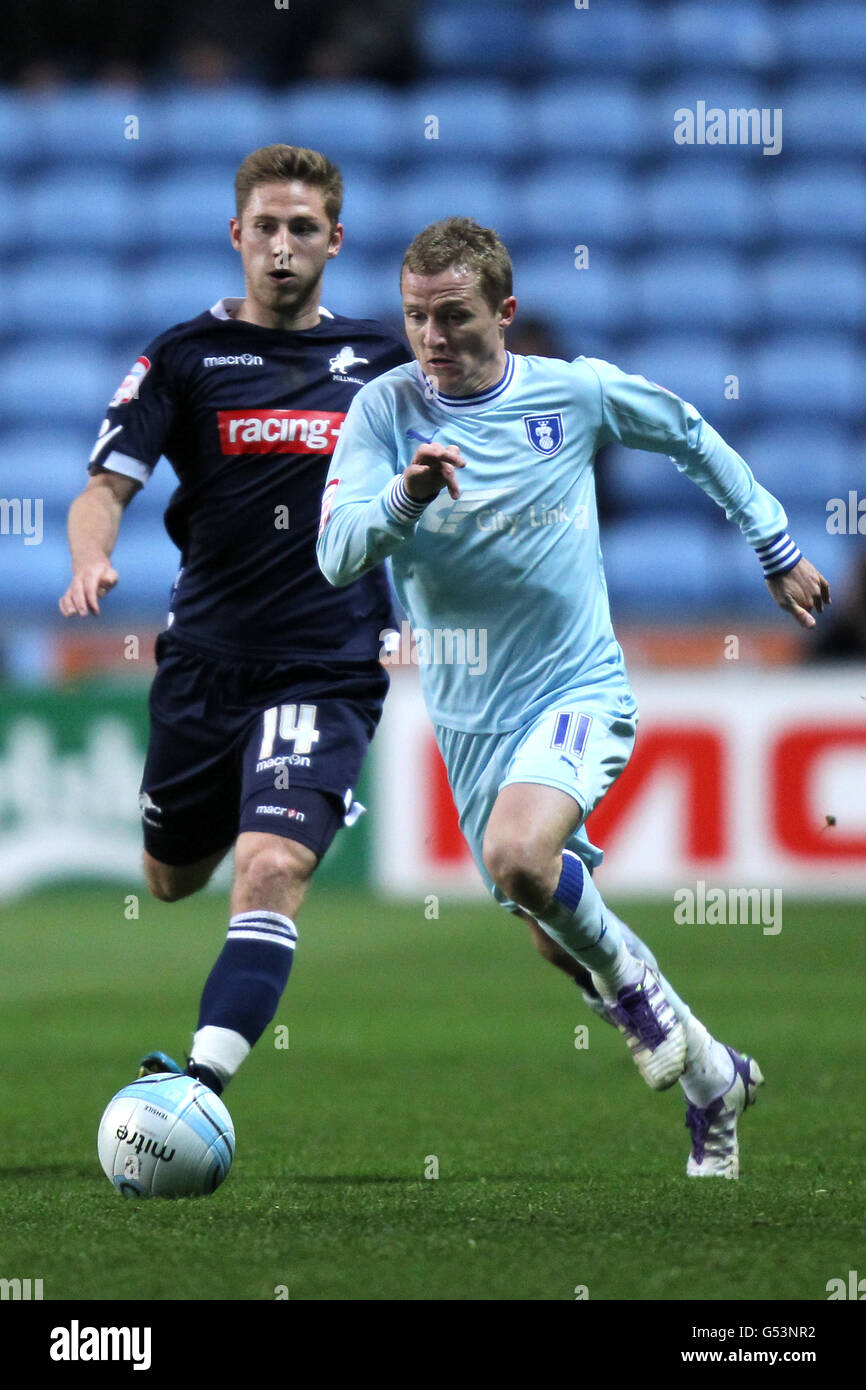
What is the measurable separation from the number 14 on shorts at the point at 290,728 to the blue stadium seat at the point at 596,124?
12029 millimetres

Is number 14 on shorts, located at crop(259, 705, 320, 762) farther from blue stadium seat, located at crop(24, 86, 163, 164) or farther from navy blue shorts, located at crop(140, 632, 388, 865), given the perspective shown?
blue stadium seat, located at crop(24, 86, 163, 164)

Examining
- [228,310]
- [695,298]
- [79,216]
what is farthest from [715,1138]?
[79,216]

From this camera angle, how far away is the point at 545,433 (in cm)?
454

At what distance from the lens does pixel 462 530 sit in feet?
14.6

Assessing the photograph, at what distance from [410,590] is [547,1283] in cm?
184

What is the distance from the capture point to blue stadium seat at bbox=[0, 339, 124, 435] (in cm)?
1433

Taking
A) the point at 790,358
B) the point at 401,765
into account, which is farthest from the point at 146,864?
the point at 790,358

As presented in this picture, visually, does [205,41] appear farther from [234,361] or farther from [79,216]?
[234,361]

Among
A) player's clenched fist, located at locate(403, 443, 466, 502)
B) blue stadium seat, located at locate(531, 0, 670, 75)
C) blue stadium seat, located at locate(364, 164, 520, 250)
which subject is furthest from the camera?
blue stadium seat, located at locate(531, 0, 670, 75)

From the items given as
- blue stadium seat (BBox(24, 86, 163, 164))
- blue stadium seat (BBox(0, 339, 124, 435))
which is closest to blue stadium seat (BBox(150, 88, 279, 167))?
blue stadium seat (BBox(24, 86, 163, 164))

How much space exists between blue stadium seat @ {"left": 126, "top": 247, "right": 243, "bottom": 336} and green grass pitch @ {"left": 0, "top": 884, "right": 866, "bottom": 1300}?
5.88 m

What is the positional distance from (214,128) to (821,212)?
4849mm

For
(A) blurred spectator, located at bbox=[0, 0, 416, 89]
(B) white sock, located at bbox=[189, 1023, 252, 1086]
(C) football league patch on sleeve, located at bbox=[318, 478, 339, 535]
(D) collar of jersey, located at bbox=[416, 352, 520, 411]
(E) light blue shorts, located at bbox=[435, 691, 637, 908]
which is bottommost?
(B) white sock, located at bbox=[189, 1023, 252, 1086]
